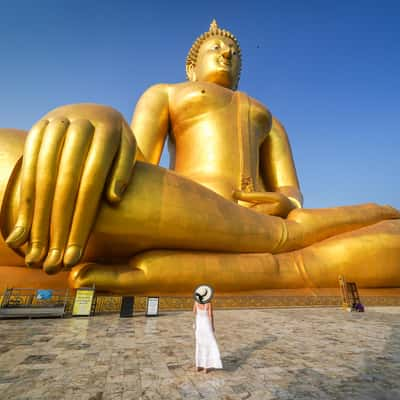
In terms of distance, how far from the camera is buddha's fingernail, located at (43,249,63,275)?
4.24 m

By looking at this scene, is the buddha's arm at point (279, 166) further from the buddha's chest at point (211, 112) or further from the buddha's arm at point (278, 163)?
the buddha's chest at point (211, 112)

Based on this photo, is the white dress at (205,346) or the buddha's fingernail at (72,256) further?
the buddha's fingernail at (72,256)

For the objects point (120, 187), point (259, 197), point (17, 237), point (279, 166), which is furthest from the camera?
point (279, 166)

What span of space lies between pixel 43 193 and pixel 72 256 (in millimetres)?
1031

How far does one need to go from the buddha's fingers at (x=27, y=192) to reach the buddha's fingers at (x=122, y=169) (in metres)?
1.13

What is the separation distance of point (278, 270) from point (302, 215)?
1546 mm

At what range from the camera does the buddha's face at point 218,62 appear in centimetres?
1034

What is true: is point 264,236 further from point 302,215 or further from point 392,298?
point 392,298

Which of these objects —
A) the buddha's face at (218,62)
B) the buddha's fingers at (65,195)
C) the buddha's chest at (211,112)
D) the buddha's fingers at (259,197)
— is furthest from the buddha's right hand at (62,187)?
the buddha's face at (218,62)

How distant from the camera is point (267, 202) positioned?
718 centimetres

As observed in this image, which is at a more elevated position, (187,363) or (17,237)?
(17,237)

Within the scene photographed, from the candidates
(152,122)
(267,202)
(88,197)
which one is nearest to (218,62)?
(152,122)

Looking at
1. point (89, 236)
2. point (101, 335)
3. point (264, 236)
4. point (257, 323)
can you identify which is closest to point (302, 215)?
point (264, 236)

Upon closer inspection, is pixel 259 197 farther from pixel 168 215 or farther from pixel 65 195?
pixel 65 195
